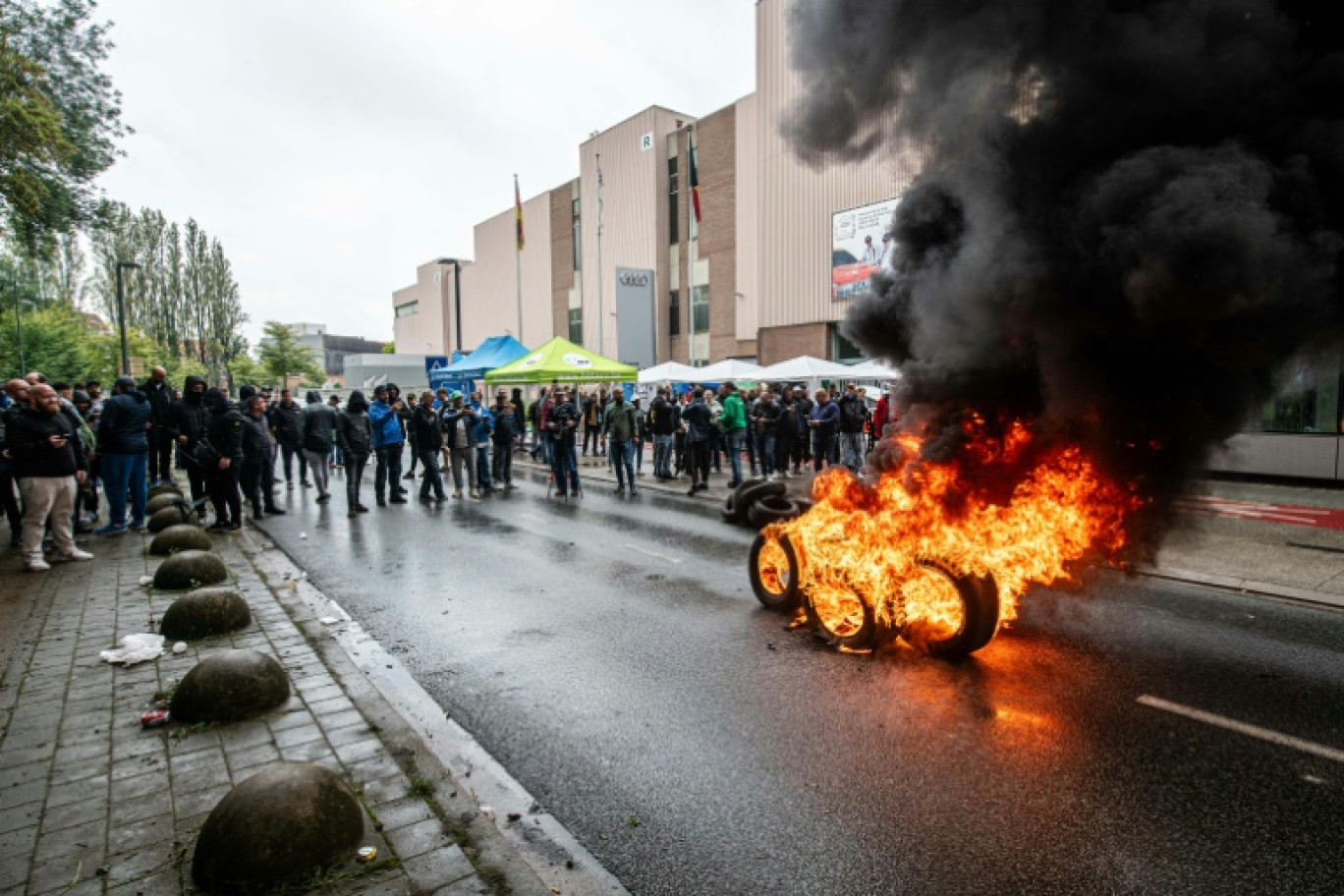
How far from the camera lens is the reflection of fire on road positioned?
4918 millimetres

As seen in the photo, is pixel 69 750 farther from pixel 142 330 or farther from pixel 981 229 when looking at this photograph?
pixel 142 330

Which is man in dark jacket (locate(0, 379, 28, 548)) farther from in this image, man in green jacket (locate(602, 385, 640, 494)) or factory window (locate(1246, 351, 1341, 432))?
factory window (locate(1246, 351, 1341, 432))

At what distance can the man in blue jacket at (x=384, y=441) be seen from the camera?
1248 centimetres

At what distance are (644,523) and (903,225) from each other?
6090 mm

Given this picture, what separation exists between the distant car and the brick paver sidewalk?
22578 mm

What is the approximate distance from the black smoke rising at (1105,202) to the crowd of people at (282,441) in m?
3.78

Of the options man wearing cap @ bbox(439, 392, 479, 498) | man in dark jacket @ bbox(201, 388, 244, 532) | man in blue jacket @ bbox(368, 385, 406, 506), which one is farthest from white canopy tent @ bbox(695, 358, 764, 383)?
man in dark jacket @ bbox(201, 388, 244, 532)

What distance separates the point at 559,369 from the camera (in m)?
17.7

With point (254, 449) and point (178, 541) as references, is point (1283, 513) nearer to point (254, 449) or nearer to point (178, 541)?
point (178, 541)

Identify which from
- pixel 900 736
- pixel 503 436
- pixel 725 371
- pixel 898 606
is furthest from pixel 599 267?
pixel 900 736

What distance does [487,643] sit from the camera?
5.61 m

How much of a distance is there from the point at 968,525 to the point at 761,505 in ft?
10.7

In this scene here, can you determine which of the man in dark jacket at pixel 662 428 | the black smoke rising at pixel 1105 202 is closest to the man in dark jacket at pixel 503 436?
the man in dark jacket at pixel 662 428

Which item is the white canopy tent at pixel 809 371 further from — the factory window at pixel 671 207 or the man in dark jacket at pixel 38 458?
the factory window at pixel 671 207
